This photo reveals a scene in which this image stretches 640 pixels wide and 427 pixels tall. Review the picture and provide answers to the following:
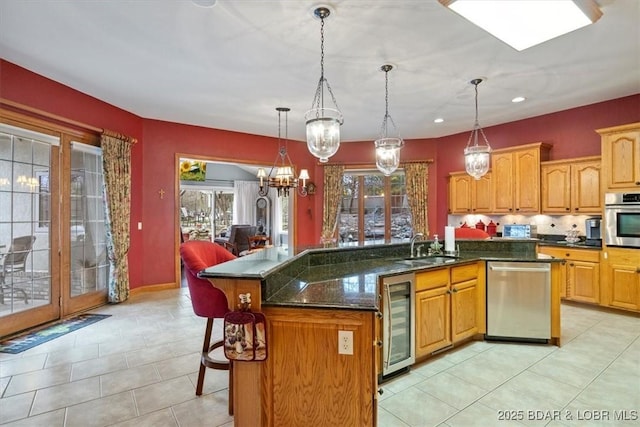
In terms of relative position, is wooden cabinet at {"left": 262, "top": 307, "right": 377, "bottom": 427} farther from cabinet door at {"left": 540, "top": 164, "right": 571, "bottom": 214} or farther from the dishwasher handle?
cabinet door at {"left": 540, "top": 164, "right": 571, "bottom": 214}

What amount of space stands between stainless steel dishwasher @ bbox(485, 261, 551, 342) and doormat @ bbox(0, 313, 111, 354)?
467cm

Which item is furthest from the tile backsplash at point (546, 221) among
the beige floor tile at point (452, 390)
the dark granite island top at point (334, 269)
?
the beige floor tile at point (452, 390)

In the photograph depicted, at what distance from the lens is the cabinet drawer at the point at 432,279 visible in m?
2.80

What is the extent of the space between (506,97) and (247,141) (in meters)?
4.54

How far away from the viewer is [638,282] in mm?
4121

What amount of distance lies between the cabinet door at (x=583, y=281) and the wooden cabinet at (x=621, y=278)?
0.09 meters

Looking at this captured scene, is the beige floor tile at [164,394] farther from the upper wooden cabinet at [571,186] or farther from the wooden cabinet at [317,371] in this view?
the upper wooden cabinet at [571,186]

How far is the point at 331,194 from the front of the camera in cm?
730

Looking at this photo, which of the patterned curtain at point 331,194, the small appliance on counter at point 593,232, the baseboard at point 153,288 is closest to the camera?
the small appliance on counter at point 593,232

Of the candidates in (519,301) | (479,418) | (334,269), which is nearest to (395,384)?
(479,418)

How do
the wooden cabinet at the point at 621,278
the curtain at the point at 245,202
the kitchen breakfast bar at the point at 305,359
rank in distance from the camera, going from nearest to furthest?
the kitchen breakfast bar at the point at 305,359, the wooden cabinet at the point at 621,278, the curtain at the point at 245,202

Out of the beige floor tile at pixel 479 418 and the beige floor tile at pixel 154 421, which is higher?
the beige floor tile at pixel 479 418

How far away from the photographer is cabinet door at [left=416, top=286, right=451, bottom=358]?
2.81m

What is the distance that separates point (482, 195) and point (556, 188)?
120 centimetres
